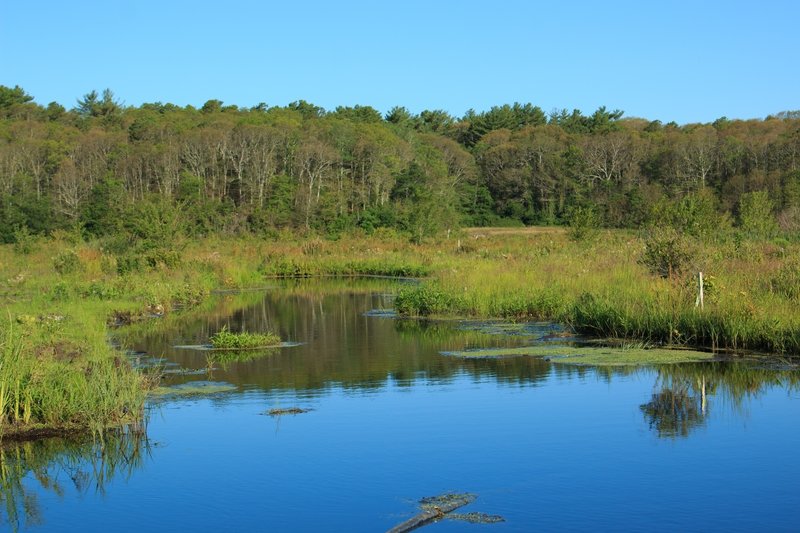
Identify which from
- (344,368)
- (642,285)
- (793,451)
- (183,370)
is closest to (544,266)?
(642,285)

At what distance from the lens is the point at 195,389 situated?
47.2ft

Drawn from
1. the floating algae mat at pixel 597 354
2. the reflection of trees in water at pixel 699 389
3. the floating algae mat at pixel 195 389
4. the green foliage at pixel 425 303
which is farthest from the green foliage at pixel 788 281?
the floating algae mat at pixel 195 389

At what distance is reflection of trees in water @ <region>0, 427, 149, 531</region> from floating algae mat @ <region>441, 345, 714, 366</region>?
289 inches

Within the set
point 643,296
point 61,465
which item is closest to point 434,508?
point 61,465

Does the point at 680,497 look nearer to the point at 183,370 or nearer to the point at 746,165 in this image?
the point at 183,370

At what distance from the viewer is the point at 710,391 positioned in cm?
1370

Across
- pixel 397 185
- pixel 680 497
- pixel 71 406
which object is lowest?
pixel 680 497

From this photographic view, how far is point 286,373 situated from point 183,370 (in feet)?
5.75

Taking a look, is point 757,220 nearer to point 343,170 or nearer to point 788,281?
point 788,281

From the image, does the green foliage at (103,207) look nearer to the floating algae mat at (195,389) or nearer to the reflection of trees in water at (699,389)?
the floating algae mat at (195,389)

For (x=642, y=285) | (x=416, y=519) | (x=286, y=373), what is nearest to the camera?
(x=416, y=519)

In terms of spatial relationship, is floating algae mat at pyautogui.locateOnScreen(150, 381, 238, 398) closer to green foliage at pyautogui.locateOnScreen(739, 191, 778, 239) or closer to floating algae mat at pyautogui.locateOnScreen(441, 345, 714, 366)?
floating algae mat at pyautogui.locateOnScreen(441, 345, 714, 366)

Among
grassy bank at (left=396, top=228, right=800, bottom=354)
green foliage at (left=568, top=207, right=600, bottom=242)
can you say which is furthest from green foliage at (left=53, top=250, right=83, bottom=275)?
green foliage at (left=568, top=207, right=600, bottom=242)

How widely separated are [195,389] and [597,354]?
6.66 m
